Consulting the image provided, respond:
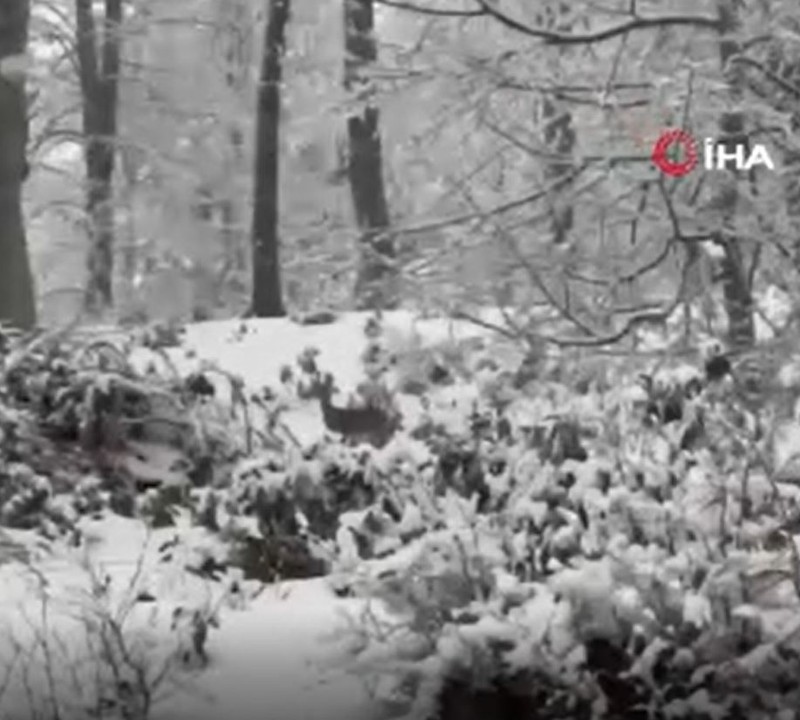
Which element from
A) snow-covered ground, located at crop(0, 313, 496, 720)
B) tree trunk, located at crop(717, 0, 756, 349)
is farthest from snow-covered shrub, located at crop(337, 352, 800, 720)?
tree trunk, located at crop(717, 0, 756, 349)

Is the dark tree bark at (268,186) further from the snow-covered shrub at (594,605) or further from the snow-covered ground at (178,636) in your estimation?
the snow-covered shrub at (594,605)

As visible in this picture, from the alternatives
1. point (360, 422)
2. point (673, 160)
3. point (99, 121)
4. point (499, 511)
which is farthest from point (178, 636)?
point (99, 121)

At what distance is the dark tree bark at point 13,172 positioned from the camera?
12828 millimetres

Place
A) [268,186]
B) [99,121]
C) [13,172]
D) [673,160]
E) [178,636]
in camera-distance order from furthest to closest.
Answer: [99,121], [268,186], [13,172], [673,160], [178,636]

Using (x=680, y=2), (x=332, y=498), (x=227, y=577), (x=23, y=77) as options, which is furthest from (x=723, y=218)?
(x=23, y=77)

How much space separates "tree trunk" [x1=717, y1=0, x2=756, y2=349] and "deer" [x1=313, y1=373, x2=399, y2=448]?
2786mm

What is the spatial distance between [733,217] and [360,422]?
12.1 feet

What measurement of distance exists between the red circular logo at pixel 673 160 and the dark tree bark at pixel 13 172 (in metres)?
6.81

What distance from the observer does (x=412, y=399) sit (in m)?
11.7

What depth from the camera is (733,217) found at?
7.35 meters

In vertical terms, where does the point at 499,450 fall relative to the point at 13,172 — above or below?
below

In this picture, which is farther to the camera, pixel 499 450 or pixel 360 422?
pixel 360 422

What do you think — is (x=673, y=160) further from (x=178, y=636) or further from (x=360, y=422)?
(x=360, y=422)

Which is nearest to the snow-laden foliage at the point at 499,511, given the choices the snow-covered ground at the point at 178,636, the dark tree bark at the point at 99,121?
the snow-covered ground at the point at 178,636
